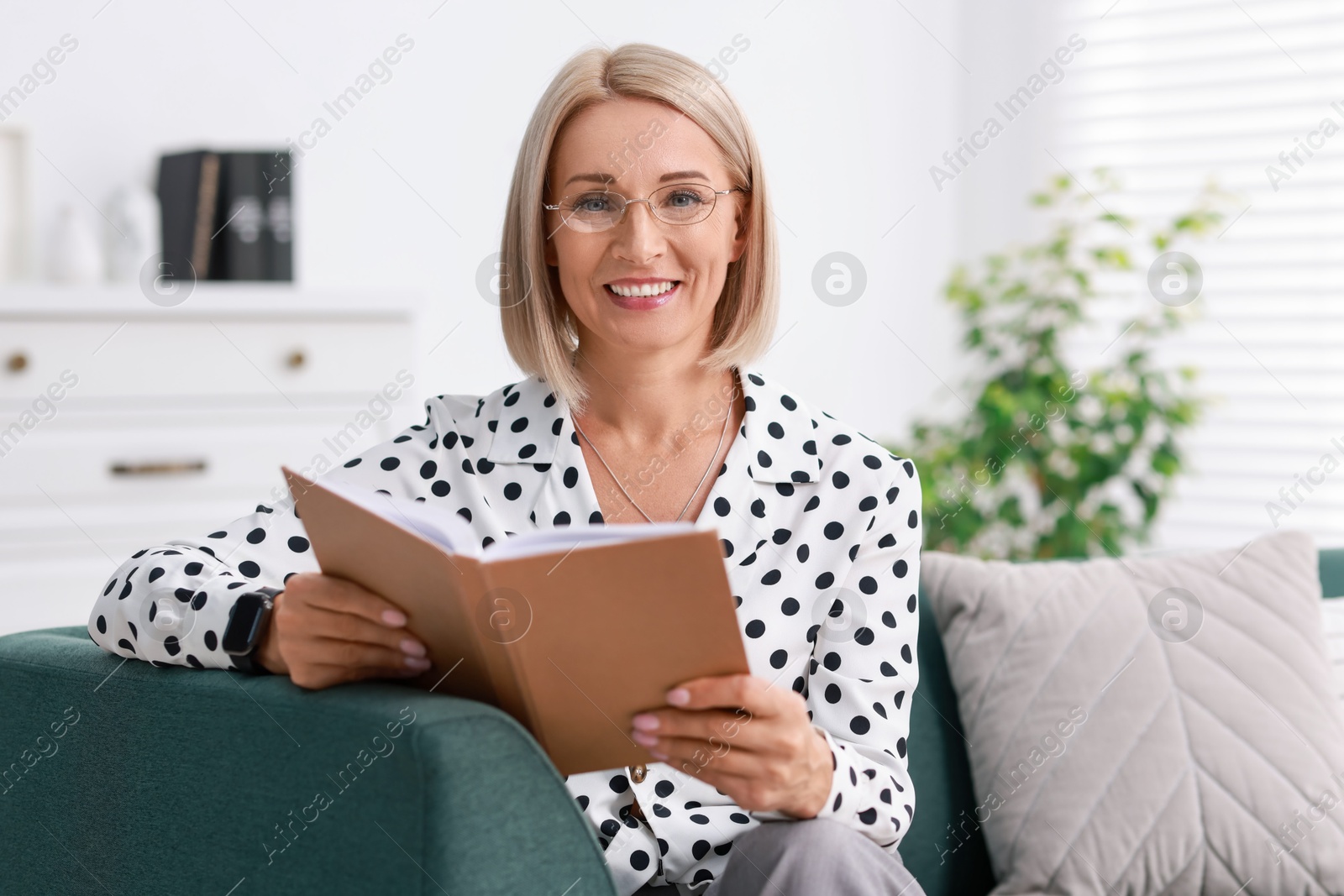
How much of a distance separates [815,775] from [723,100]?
714 mm

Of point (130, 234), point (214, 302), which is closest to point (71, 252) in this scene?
point (130, 234)

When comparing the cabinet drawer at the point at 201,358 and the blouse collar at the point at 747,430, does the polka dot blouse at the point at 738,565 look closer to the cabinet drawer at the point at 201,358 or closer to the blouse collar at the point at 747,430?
the blouse collar at the point at 747,430

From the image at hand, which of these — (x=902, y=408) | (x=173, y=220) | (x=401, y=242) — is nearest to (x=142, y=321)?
(x=173, y=220)

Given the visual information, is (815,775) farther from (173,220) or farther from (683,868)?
(173,220)

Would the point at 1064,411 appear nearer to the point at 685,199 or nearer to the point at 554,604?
the point at 685,199

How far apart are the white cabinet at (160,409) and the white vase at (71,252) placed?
0.30 metres

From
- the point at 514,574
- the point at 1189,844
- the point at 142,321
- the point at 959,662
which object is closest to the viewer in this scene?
the point at 514,574

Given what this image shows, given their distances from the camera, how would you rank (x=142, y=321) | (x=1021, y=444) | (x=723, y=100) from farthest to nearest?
(x=1021, y=444) < (x=142, y=321) < (x=723, y=100)

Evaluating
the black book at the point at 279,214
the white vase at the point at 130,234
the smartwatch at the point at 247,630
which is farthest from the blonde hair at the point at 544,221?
the white vase at the point at 130,234

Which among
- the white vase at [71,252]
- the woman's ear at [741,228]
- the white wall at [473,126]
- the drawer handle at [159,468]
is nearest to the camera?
the woman's ear at [741,228]

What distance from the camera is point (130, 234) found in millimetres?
2564

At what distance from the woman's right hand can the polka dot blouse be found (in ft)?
0.47

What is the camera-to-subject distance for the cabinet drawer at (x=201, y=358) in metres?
2.24

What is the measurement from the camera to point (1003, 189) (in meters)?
3.56
